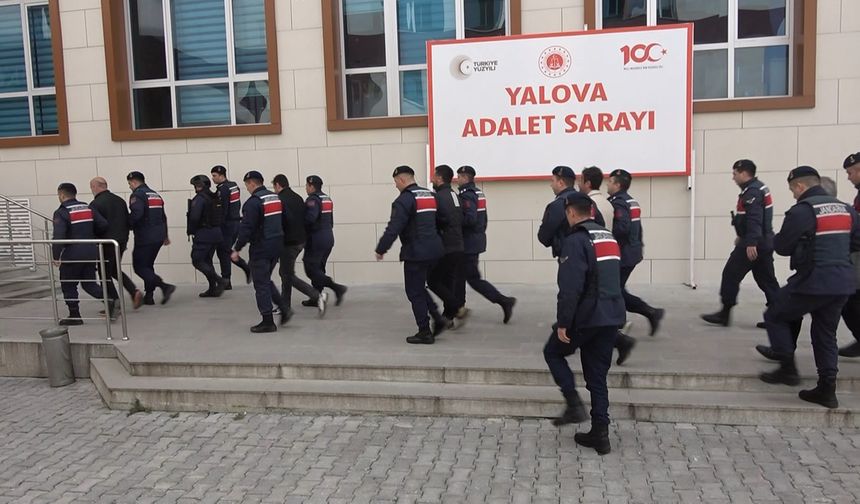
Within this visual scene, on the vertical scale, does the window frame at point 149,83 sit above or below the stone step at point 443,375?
above

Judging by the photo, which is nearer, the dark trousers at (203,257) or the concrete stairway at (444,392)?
Result: the concrete stairway at (444,392)

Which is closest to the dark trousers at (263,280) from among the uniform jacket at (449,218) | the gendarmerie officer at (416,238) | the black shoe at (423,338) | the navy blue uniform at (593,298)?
the gendarmerie officer at (416,238)

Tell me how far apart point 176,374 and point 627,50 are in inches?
264

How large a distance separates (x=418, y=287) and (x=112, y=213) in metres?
4.03

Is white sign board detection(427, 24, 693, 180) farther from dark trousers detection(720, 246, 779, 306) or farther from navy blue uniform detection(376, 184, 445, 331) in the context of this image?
navy blue uniform detection(376, 184, 445, 331)

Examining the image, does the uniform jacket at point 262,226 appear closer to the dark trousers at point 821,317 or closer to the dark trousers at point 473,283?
the dark trousers at point 473,283

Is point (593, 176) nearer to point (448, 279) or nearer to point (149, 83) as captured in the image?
point (448, 279)

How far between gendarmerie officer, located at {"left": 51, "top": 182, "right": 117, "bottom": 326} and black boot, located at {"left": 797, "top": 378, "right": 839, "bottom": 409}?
680cm

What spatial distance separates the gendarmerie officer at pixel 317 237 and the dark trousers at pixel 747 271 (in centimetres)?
438

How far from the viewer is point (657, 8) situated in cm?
894

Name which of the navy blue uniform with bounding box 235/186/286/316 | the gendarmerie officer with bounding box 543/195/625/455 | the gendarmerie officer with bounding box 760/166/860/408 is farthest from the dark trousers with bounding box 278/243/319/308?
the gendarmerie officer with bounding box 760/166/860/408

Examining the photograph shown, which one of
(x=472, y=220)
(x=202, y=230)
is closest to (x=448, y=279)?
(x=472, y=220)

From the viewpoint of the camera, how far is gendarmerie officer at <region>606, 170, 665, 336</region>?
6.08 m

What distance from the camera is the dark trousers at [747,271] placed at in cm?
635
